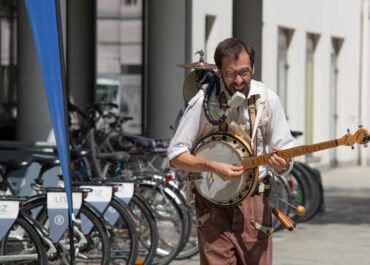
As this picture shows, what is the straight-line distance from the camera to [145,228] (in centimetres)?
721

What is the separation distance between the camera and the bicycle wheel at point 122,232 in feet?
21.1

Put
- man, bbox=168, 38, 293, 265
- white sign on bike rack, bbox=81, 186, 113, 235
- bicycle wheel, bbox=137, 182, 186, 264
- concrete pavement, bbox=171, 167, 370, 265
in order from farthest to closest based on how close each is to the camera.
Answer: concrete pavement, bbox=171, 167, 370, 265 < bicycle wheel, bbox=137, 182, 186, 264 < white sign on bike rack, bbox=81, 186, 113, 235 < man, bbox=168, 38, 293, 265

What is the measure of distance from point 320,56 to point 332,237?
10966 mm

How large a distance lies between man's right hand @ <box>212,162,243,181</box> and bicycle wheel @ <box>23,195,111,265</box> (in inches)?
83.0

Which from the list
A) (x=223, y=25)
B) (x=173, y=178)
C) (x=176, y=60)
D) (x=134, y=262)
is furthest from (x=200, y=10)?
(x=134, y=262)

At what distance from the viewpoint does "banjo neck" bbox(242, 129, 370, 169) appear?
395 cm

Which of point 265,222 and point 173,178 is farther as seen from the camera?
point 173,178

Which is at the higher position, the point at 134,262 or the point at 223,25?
the point at 223,25

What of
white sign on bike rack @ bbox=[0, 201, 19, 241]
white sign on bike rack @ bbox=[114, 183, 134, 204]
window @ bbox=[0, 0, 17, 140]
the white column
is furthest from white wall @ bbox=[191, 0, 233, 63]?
white sign on bike rack @ bbox=[0, 201, 19, 241]

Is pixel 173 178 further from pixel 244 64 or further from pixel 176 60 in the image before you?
pixel 244 64

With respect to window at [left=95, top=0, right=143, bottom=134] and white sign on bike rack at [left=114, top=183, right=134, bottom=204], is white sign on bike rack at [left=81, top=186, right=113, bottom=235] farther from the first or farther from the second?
window at [left=95, top=0, right=143, bottom=134]

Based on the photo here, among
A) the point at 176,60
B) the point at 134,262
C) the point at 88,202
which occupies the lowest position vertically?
the point at 134,262

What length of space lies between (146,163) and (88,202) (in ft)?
7.41

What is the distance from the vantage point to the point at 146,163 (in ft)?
27.9
